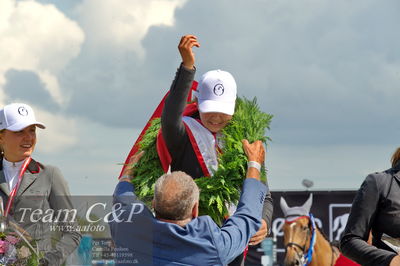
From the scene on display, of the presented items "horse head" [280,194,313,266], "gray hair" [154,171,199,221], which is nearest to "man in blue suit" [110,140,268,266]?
"gray hair" [154,171,199,221]

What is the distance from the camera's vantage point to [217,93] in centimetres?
462

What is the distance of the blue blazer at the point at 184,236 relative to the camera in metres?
3.69

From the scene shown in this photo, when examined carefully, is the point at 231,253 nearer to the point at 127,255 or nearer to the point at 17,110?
the point at 127,255

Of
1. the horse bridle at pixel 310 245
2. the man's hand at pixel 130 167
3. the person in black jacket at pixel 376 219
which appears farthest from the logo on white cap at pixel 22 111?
the horse bridle at pixel 310 245

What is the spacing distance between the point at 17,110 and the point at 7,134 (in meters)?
0.16

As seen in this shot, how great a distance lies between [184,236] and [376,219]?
1.45 meters

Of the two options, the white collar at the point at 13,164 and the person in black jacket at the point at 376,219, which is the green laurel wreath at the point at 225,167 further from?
the white collar at the point at 13,164

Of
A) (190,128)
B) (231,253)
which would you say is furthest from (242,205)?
(190,128)

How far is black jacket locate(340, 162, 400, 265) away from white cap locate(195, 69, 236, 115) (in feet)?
2.81

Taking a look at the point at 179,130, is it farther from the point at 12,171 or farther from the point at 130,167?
the point at 12,171

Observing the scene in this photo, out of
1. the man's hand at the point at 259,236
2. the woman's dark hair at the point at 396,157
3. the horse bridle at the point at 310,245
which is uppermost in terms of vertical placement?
the woman's dark hair at the point at 396,157

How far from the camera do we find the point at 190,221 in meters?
3.74

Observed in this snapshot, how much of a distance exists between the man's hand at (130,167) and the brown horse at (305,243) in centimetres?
662

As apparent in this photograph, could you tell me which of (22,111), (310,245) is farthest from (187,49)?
(310,245)
